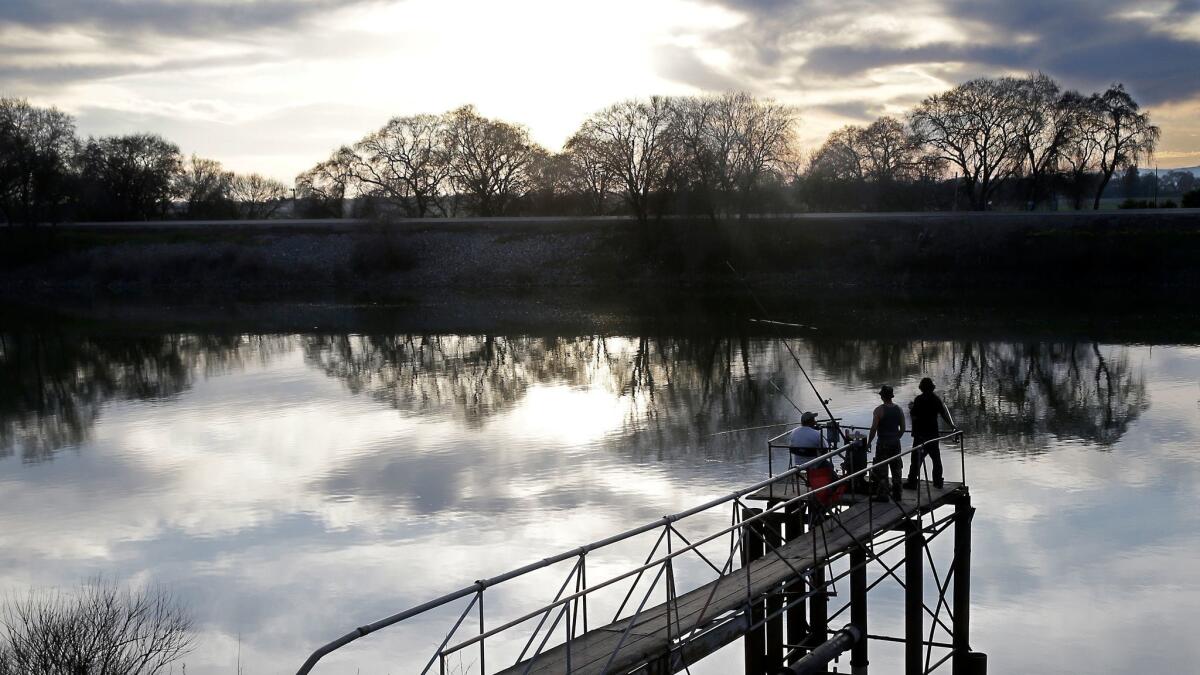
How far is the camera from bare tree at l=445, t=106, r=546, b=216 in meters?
110

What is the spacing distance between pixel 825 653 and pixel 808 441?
311cm

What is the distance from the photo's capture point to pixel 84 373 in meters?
45.9

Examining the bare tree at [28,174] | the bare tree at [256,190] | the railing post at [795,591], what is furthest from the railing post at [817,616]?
the bare tree at [256,190]

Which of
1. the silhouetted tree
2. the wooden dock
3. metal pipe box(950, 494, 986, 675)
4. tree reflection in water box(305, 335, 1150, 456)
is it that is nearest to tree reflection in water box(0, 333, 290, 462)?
tree reflection in water box(305, 335, 1150, 456)

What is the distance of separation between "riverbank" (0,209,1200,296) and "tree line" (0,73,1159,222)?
3150 mm

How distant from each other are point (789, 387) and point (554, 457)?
1174cm

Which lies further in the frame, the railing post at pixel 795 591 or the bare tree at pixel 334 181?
the bare tree at pixel 334 181

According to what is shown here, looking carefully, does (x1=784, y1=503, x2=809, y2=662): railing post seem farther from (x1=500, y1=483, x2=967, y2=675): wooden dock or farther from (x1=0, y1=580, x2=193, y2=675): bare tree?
(x1=0, y1=580, x2=193, y2=675): bare tree

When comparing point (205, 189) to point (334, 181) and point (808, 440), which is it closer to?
point (334, 181)

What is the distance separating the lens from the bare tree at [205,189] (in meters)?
115

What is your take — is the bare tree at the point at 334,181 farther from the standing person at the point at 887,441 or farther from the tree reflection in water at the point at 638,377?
the standing person at the point at 887,441

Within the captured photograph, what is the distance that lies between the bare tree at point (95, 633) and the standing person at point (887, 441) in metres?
10.00

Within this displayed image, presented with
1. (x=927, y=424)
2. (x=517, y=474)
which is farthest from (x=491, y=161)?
(x=927, y=424)

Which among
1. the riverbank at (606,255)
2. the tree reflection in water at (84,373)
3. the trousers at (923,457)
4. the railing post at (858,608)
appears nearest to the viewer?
the railing post at (858,608)
